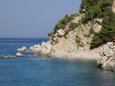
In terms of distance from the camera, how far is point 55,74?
76.2 m

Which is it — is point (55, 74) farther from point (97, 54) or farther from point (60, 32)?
point (60, 32)

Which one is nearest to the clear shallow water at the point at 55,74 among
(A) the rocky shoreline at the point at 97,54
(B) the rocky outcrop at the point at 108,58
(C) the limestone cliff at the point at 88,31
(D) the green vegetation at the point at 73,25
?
(B) the rocky outcrop at the point at 108,58

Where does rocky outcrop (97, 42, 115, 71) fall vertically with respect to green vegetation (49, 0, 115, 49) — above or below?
below

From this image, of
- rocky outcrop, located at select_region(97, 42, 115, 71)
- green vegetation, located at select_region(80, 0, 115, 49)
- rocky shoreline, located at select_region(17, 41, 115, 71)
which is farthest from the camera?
green vegetation, located at select_region(80, 0, 115, 49)

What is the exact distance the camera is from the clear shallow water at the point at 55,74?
215 ft

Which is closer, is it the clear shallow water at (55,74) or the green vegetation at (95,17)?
the clear shallow water at (55,74)

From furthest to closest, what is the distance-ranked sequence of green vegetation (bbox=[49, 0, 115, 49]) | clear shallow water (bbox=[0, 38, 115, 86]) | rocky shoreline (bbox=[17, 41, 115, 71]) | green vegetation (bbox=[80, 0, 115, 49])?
1. green vegetation (bbox=[49, 0, 115, 49])
2. green vegetation (bbox=[80, 0, 115, 49])
3. rocky shoreline (bbox=[17, 41, 115, 71])
4. clear shallow water (bbox=[0, 38, 115, 86])

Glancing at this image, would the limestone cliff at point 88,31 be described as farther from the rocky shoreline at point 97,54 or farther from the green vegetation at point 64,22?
the green vegetation at point 64,22

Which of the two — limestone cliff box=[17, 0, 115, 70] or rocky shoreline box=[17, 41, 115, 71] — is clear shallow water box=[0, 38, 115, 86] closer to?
rocky shoreline box=[17, 41, 115, 71]

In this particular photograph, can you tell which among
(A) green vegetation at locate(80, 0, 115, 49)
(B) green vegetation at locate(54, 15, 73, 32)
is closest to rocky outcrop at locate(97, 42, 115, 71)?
(A) green vegetation at locate(80, 0, 115, 49)

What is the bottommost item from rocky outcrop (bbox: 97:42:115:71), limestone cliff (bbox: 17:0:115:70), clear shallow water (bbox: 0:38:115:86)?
clear shallow water (bbox: 0:38:115:86)

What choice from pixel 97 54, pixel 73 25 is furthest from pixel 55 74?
pixel 73 25

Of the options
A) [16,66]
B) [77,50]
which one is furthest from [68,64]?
[77,50]

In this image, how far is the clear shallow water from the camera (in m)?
65.6
